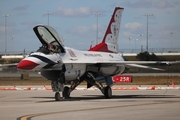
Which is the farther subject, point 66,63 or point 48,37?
point 66,63

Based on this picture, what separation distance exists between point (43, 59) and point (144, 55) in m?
102

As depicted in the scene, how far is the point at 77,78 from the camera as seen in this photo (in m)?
27.7

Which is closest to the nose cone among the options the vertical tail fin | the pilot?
the pilot

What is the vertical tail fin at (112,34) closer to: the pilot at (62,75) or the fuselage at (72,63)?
the fuselage at (72,63)

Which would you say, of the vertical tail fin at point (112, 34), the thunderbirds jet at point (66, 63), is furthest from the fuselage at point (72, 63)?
the vertical tail fin at point (112, 34)

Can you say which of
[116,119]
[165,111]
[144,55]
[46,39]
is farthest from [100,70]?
[144,55]

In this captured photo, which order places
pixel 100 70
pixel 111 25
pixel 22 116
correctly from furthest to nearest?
pixel 111 25
pixel 100 70
pixel 22 116

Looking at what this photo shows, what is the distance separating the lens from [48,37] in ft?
86.7

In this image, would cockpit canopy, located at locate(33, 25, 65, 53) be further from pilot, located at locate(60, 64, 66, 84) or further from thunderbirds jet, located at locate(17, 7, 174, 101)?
pilot, located at locate(60, 64, 66, 84)

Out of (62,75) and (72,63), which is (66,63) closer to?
(72,63)

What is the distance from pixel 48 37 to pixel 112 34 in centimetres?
737

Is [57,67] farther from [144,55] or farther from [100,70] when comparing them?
[144,55]

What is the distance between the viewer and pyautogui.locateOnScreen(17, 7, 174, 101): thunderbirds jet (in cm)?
2533

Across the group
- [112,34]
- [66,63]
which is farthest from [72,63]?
[112,34]
